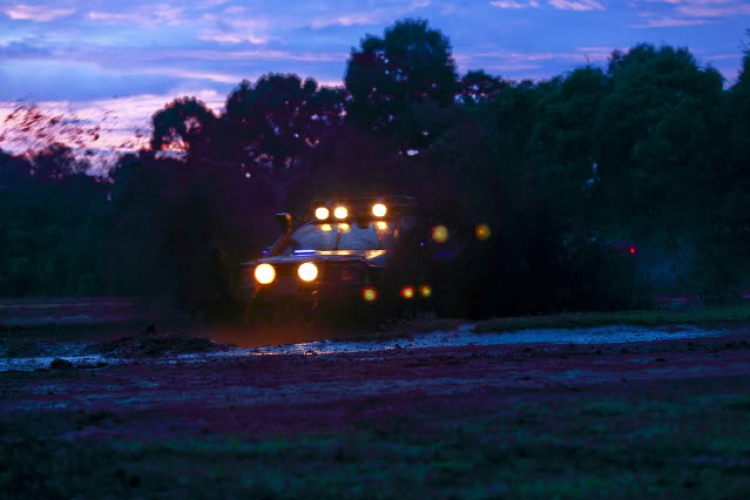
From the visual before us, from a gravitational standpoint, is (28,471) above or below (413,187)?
below

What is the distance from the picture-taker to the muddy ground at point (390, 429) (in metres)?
4.42

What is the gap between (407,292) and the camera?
1444cm

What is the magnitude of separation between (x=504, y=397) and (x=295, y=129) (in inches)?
1484

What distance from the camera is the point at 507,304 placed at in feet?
53.0

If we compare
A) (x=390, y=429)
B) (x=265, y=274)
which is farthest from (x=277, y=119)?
(x=390, y=429)

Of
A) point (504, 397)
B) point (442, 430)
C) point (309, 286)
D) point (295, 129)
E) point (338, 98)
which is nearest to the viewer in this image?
point (442, 430)

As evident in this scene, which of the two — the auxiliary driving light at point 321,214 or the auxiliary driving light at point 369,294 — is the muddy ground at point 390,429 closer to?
the auxiliary driving light at point 369,294

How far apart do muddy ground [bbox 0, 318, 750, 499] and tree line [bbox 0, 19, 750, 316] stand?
686cm

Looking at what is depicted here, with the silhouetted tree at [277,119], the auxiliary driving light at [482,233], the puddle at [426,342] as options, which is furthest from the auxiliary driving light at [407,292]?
the silhouetted tree at [277,119]

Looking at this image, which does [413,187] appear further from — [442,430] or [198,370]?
[442,430]

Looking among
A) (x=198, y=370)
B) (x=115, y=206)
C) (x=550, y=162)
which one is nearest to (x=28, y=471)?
(x=198, y=370)

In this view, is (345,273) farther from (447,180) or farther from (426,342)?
(447,180)

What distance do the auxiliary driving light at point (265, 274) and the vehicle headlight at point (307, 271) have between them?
463 mm

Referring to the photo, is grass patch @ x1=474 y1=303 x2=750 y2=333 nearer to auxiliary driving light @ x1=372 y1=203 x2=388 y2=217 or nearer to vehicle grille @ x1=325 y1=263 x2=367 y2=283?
vehicle grille @ x1=325 y1=263 x2=367 y2=283
